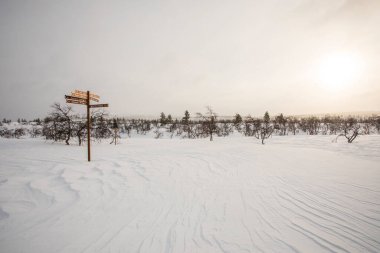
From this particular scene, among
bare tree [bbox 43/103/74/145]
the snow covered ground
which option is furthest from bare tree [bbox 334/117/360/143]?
bare tree [bbox 43/103/74/145]

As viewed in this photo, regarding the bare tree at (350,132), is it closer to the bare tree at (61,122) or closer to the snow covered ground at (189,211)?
the snow covered ground at (189,211)

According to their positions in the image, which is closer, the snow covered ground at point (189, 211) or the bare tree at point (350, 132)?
the snow covered ground at point (189, 211)

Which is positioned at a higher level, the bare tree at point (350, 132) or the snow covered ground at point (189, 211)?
the bare tree at point (350, 132)

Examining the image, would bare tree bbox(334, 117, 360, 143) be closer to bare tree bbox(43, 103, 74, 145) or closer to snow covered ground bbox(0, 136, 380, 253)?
snow covered ground bbox(0, 136, 380, 253)

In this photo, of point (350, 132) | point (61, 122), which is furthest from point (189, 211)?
point (350, 132)

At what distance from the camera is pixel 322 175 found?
19.2 ft

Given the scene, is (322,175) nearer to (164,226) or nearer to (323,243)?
(323,243)

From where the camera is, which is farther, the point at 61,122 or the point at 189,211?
the point at 61,122

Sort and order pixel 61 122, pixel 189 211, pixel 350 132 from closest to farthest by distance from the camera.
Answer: pixel 189 211 < pixel 61 122 < pixel 350 132

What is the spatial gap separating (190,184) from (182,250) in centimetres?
268

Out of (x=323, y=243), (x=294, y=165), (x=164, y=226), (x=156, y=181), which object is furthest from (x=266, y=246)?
(x=294, y=165)

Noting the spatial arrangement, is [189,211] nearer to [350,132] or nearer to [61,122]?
[61,122]

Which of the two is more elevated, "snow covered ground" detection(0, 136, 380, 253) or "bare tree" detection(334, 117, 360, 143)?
"bare tree" detection(334, 117, 360, 143)

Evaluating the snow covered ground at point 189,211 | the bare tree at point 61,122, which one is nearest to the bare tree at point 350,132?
the snow covered ground at point 189,211
